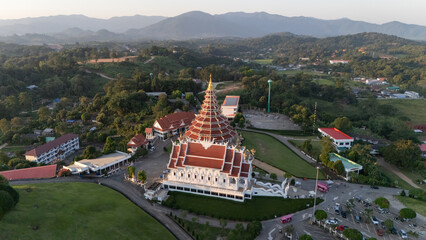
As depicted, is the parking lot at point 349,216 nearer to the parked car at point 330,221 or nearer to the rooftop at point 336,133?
the parked car at point 330,221

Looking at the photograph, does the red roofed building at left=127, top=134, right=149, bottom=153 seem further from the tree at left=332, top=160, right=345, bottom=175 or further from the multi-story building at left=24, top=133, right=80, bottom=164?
the tree at left=332, top=160, right=345, bottom=175

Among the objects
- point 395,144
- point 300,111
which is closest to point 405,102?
point 300,111

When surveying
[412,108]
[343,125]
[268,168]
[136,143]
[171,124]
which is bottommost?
[268,168]

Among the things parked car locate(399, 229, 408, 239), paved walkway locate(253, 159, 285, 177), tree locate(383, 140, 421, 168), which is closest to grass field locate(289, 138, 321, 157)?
paved walkway locate(253, 159, 285, 177)

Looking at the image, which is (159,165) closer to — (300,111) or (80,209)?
(80,209)

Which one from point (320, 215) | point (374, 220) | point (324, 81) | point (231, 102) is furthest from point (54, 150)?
point (324, 81)

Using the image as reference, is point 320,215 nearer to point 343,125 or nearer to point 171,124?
point 343,125
